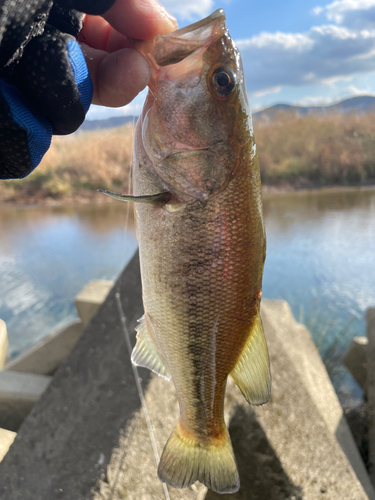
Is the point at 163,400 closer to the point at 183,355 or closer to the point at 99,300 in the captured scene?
the point at 183,355

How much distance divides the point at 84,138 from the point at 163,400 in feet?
22.8

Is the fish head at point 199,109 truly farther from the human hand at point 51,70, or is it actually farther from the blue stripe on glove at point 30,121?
the blue stripe on glove at point 30,121

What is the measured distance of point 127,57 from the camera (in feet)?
2.62

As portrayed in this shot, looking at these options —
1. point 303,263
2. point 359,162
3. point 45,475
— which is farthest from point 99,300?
point 359,162

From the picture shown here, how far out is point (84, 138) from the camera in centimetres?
714

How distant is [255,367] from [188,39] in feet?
2.95

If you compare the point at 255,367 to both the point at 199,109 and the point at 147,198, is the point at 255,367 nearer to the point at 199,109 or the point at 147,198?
the point at 147,198

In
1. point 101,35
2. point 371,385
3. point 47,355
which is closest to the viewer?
point 101,35

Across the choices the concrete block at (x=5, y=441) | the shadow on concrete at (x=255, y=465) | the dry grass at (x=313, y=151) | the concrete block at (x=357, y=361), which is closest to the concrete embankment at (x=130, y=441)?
the shadow on concrete at (x=255, y=465)

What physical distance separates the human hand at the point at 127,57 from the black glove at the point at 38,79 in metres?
0.06

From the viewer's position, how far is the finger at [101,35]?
997 mm

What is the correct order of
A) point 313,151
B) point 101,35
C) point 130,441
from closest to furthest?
point 101,35
point 130,441
point 313,151

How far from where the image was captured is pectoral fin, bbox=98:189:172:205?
73cm

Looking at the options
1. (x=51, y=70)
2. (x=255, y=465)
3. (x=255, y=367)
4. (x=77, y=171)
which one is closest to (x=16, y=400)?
(x=255, y=465)
